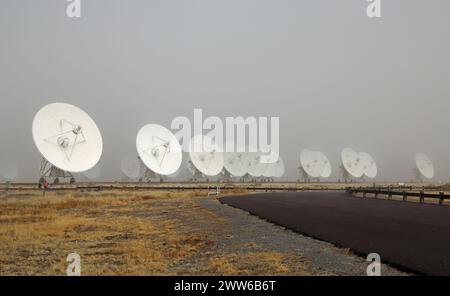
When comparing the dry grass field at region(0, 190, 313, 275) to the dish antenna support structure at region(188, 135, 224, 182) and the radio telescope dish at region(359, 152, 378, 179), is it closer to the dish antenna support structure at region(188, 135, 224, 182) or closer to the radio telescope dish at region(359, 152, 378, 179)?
the dish antenna support structure at region(188, 135, 224, 182)

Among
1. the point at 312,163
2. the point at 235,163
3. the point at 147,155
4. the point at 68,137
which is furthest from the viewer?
the point at 235,163

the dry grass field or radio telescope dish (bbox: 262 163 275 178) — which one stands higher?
the dry grass field

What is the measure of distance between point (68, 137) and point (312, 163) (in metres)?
80.7

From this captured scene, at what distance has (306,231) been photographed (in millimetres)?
17969

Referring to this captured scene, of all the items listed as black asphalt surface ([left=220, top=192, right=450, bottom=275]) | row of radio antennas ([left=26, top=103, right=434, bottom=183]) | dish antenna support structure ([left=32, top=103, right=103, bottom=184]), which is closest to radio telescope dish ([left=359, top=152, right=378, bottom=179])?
row of radio antennas ([left=26, top=103, right=434, bottom=183])

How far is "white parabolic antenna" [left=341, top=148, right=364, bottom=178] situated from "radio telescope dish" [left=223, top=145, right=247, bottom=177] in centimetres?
2958

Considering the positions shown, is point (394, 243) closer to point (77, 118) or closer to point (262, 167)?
point (77, 118)


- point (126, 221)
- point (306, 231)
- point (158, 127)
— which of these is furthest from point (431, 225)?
point (158, 127)

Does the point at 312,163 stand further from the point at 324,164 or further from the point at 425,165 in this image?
the point at 425,165

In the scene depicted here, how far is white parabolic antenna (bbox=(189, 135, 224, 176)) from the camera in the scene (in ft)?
314

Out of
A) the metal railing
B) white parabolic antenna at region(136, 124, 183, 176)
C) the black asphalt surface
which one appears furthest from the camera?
white parabolic antenna at region(136, 124, 183, 176)

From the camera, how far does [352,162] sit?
117000 millimetres

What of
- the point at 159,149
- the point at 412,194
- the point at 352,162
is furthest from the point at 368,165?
the point at 412,194
